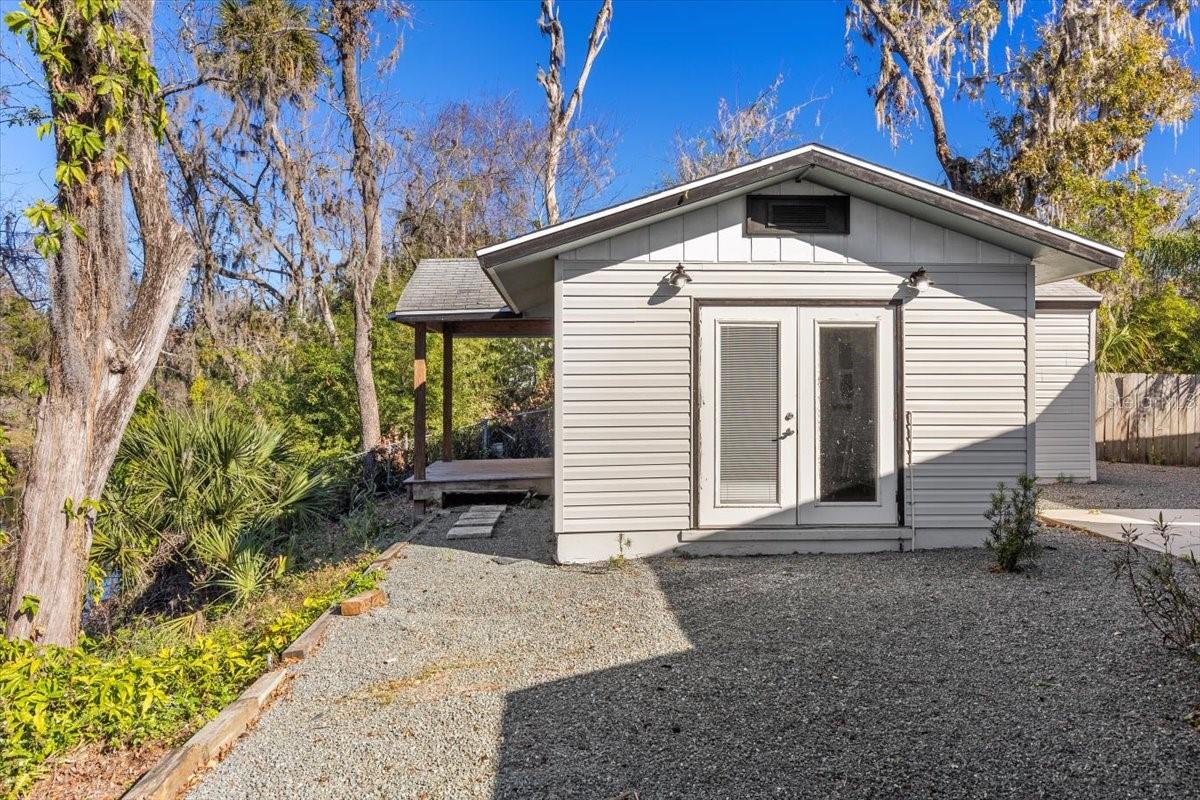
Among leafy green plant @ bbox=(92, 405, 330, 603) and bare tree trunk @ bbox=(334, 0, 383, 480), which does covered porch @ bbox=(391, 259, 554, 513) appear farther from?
bare tree trunk @ bbox=(334, 0, 383, 480)

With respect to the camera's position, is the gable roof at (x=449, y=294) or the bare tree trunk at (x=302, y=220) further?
the bare tree trunk at (x=302, y=220)

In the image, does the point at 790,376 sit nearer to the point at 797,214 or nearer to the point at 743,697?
the point at 797,214

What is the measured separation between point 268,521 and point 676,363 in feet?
16.1

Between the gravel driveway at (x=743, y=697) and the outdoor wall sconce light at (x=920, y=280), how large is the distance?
2369 millimetres

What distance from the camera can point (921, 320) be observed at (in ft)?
20.9

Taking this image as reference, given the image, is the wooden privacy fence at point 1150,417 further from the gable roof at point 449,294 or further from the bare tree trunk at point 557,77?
the bare tree trunk at point 557,77

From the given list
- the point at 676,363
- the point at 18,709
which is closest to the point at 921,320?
the point at 676,363

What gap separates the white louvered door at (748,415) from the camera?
629 centimetres

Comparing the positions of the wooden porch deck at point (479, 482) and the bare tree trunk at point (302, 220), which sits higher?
the bare tree trunk at point (302, 220)

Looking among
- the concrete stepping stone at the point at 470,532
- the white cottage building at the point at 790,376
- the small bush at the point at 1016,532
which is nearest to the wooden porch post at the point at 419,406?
the concrete stepping stone at the point at 470,532

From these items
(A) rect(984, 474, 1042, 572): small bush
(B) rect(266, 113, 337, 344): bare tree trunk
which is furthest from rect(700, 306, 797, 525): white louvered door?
(B) rect(266, 113, 337, 344): bare tree trunk

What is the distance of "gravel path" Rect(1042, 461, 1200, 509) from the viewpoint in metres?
8.75

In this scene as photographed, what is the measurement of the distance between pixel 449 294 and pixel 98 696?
7.50m

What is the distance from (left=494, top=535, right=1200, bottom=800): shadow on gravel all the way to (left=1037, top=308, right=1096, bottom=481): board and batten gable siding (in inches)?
265
